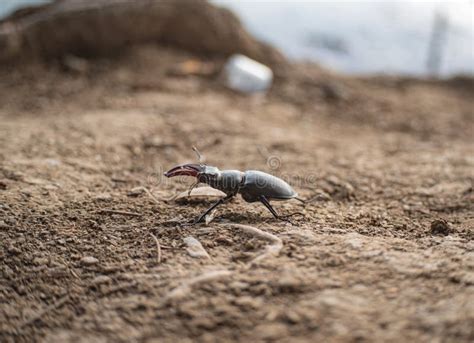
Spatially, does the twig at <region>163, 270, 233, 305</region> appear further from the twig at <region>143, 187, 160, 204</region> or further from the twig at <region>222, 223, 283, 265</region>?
the twig at <region>143, 187, 160, 204</region>

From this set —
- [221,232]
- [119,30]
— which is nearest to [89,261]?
[221,232]

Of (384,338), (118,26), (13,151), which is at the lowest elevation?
(13,151)

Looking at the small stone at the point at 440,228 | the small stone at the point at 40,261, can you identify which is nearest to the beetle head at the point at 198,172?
the small stone at the point at 40,261

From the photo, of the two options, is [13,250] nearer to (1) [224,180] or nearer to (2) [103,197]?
(2) [103,197]

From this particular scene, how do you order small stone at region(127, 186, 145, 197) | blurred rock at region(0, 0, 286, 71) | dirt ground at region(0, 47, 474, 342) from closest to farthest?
1. dirt ground at region(0, 47, 474, 342)
2. small stone at region(127, 186, 145, 197)
3. blurred rock at region(0, 0, 286, 71)

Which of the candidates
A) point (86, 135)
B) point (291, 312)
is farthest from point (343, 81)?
point (291, 312)

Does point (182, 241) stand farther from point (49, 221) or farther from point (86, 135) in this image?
point (86, 135)

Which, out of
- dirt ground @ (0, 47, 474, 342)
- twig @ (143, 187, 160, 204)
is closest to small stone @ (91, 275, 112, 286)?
dirt ground @ (0, 47, 474, 342)
